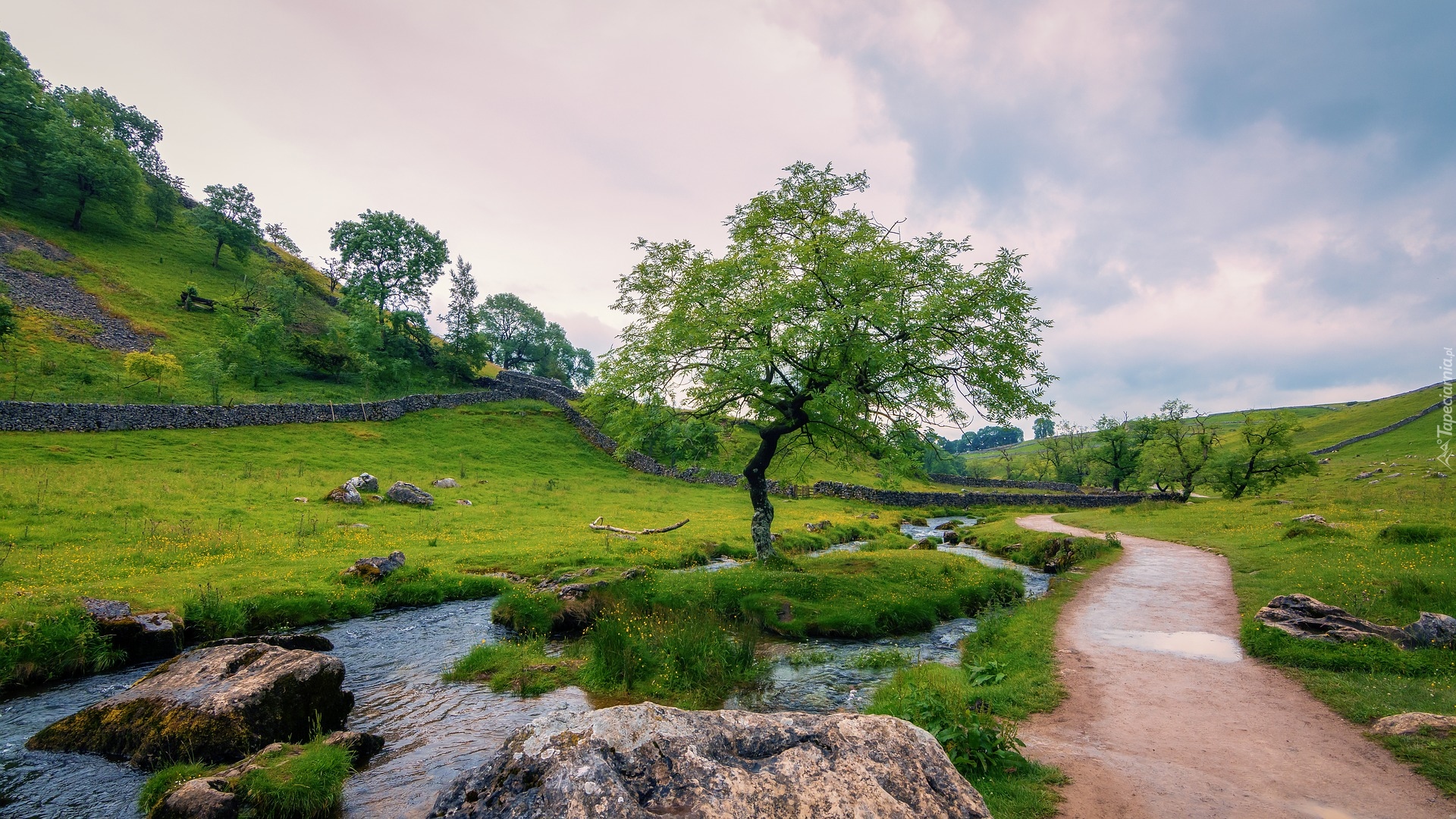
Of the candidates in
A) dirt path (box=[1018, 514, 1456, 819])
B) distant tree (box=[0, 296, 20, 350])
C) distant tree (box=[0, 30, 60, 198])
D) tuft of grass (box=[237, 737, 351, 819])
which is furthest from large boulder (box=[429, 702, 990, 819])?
distant tree (box=[0, 30, 60, 198])

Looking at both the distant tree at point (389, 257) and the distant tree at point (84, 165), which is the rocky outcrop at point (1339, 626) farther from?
the distant tree at point (84, 165)

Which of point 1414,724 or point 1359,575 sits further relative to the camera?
point 1359,575

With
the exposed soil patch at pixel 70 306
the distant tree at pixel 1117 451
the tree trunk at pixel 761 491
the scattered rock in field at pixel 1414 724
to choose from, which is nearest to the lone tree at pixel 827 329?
the tree trunk at pixel 761 491

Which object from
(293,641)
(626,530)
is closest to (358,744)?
(293,641)

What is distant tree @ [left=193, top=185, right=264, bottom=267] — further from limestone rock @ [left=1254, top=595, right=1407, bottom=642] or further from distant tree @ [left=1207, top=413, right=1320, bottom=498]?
distant tree @ [left=1207, top=413, right=1320, bottom=498]

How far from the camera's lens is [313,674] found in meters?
9.95

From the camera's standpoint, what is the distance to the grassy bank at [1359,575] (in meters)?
9.60

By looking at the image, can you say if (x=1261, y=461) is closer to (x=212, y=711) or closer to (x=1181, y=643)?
(x=1181, y=643)

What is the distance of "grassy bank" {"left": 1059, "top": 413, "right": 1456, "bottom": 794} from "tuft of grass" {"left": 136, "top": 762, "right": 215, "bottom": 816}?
1628 centimetres

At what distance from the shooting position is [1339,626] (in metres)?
12.6

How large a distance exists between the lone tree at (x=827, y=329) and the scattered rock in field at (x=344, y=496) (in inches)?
731

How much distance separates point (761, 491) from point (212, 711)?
54.4ft

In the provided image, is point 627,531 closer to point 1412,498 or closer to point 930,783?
point 930,783

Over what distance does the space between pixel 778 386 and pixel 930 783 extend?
1595cm
